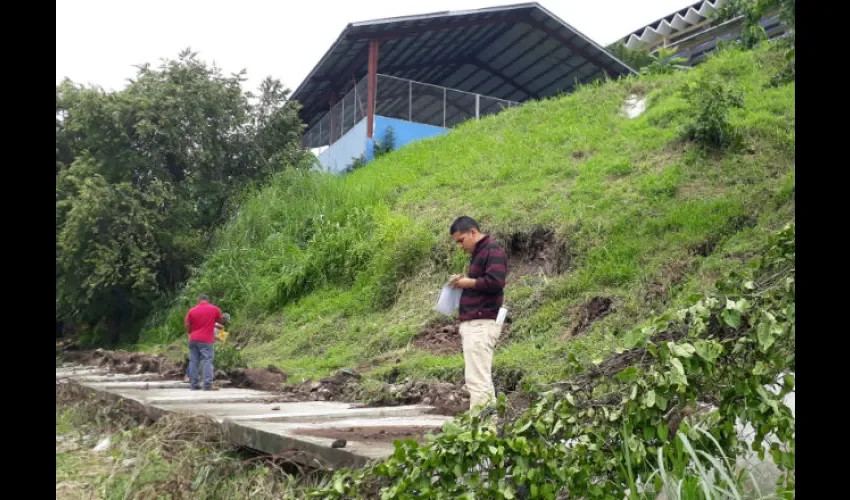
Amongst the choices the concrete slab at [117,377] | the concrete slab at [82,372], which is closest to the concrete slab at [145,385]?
the concrete slab at [117,377]

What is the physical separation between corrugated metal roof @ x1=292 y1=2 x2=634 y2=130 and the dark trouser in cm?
1252

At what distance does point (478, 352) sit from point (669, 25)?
28.7 meters

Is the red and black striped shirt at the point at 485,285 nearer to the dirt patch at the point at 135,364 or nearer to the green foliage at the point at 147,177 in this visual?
the dirt patch at the point at 135,364

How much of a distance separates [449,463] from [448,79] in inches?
976

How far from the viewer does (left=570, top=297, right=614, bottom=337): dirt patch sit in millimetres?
8812

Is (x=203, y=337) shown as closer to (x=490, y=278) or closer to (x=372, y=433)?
(x=372, y=433)

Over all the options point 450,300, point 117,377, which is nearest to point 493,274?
point 450,300

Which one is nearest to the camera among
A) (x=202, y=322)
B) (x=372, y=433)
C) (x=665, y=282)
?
(x=372, y=433)

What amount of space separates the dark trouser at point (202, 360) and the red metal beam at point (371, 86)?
12204mm

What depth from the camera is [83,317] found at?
20797mm

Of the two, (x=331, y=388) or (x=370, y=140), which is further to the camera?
(x=370, y=140)

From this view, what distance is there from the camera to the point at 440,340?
34.0 feet
